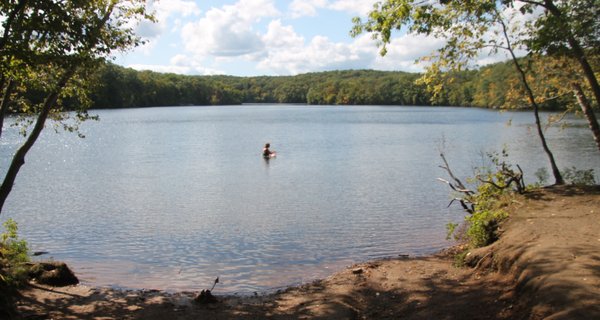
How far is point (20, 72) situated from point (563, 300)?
860 centimetres

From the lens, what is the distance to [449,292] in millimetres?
8586

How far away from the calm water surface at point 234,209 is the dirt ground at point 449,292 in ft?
5.34

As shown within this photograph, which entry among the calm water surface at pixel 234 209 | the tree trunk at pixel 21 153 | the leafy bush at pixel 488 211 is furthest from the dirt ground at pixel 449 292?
the tree trunk at pixel 21 153

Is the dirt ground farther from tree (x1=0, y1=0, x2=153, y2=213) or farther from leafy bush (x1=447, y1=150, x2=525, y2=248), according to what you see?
tree (x1=0, y1=0, x2=153, y2=213)

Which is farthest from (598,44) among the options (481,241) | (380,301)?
(380,301)

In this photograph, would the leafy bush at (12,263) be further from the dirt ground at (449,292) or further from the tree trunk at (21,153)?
the tree trunk at (21,153)

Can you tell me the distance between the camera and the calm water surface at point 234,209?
12.7m

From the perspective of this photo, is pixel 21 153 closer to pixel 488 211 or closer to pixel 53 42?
pixel 53 42

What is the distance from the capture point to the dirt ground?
6867 mm

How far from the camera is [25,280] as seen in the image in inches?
366

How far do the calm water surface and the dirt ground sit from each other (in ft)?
5.34

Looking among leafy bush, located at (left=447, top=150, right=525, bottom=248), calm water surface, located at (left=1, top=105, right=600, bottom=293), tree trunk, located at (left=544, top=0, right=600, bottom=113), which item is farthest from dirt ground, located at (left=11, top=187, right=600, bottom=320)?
tree trunk, located at (left=544, top=0, right=600, bottom=113)

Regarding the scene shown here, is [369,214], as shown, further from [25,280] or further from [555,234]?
[25,280]

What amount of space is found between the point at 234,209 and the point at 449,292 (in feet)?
39.9
